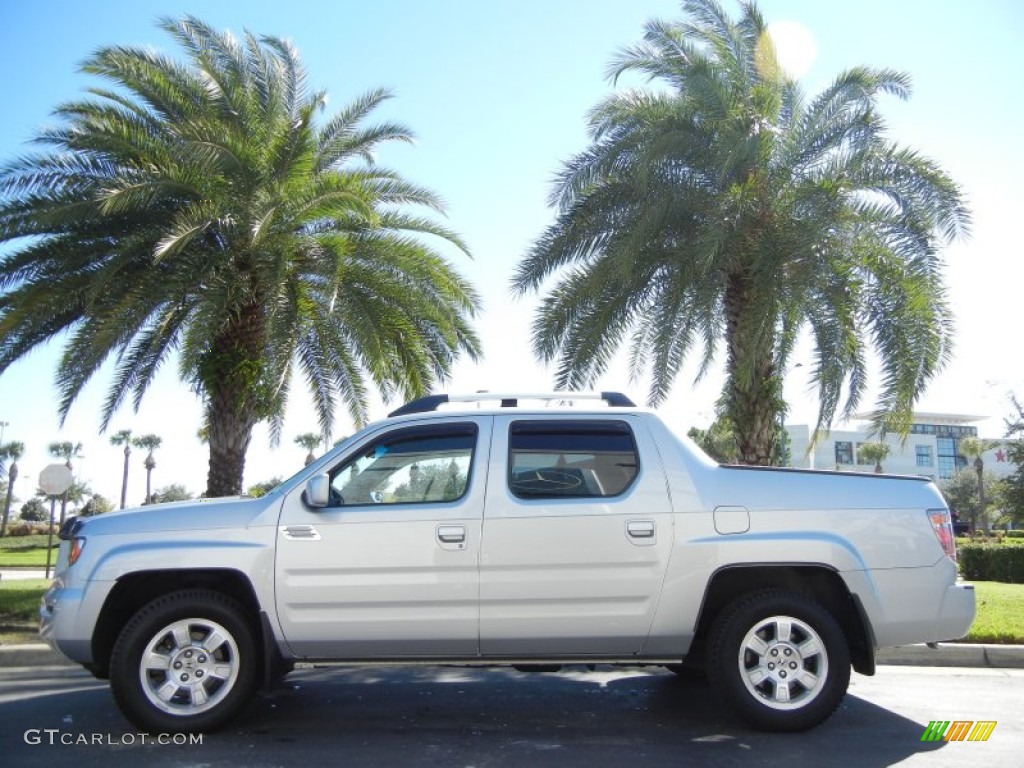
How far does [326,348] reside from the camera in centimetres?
1488

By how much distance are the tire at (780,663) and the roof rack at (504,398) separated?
1541 mm

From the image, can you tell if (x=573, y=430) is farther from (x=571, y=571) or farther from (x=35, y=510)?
(x=35, y=510)

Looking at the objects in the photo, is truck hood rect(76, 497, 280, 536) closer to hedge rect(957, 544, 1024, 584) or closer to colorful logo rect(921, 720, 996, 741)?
colorful logo rect(921, 720, 996, 741)

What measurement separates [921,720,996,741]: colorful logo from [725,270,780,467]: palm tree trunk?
6.89m

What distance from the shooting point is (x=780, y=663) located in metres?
5.14

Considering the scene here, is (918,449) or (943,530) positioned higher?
(918,449)

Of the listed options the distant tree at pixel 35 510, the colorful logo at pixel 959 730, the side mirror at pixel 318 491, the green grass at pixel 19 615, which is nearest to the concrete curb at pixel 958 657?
the colorful logo at pixel 959 730

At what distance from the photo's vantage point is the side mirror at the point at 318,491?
5.13 m

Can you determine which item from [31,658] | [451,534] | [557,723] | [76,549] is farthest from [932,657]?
[31,658]

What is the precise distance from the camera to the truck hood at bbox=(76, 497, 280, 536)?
523 cm

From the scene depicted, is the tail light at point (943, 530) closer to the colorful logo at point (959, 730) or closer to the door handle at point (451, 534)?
the colorful logo at point (959, 730)

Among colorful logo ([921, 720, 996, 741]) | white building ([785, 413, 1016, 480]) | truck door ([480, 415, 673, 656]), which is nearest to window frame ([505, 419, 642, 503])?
truck door ([480, 415, 673, 656])

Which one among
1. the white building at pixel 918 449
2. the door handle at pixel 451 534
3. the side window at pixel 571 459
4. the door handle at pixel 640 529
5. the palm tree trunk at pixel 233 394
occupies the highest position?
the white building at pixel 918 449

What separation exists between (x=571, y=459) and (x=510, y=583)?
2.84 feet
